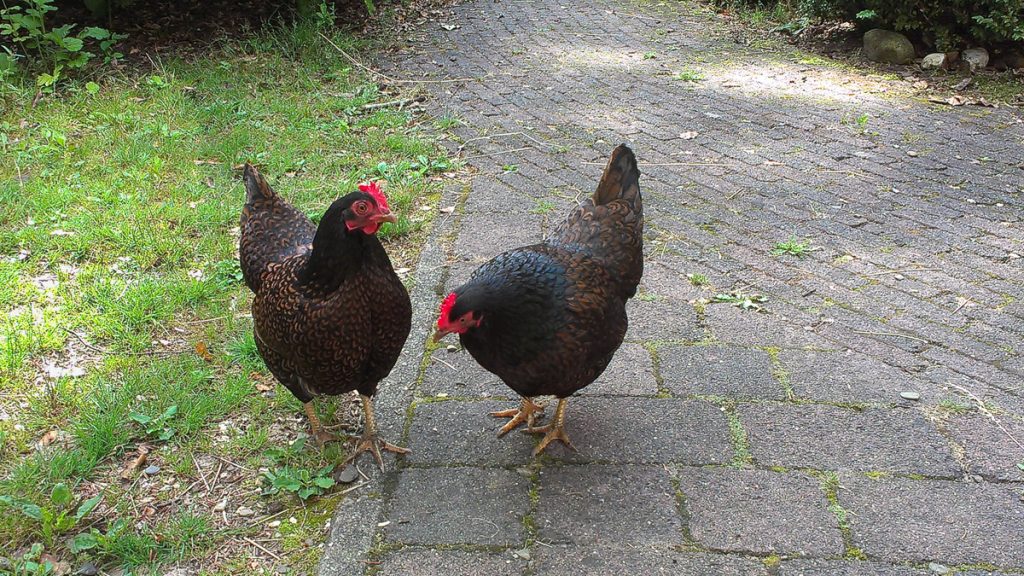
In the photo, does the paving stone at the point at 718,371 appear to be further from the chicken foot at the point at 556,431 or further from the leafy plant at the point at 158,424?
the leafy plant at the point at 158,424

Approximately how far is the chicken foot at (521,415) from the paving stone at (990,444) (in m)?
1.82

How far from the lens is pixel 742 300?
4340 millimetres

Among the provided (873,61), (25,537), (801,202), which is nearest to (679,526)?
(25,537)

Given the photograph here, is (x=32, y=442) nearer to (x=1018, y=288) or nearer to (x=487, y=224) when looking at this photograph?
(x=487, y=224)

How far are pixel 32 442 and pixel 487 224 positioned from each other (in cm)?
281

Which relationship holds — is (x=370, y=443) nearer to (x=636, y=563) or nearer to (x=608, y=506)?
(x=608, y=506)

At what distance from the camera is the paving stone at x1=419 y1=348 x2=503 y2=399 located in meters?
3.73

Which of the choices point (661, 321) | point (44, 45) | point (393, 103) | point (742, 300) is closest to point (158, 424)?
point (661, 321)

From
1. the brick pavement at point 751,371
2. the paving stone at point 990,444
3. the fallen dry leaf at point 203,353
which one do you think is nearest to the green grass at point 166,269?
the fallen dry leaf at point 203,353

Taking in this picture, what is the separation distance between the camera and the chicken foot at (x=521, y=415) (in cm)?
347

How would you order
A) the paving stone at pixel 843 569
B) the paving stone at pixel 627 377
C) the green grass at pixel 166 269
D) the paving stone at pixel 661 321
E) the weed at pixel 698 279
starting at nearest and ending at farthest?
the paving stone at pixel 843 569
the green grass at pixel 166 269
the paving stone at pixel 627 377
the paving stone at pixel 661 321
the weed at pixel 698 279

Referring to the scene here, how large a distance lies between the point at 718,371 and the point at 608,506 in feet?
3.52

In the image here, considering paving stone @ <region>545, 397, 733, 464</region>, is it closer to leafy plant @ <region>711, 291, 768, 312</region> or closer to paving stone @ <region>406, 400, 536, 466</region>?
paving stone @ <region>406, 400, 536, 466</region>

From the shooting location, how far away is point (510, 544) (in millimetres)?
2885
